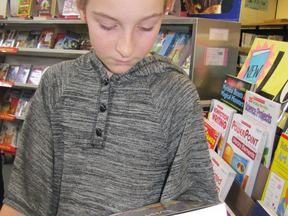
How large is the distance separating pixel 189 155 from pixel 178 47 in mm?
1269

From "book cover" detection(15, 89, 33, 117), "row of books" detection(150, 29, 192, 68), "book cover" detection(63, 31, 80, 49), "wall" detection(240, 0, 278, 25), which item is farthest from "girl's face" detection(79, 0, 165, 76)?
"wall" detection(240, 0, 278, 25)

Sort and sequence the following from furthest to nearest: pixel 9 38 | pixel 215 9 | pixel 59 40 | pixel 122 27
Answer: pixel 9 38, pixel 59 40, pixel 215 9, pixel 122 27

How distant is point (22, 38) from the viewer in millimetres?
2764

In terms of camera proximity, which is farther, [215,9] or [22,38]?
[22,38]

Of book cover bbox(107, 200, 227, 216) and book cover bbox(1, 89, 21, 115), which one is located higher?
book cover bbox(107, 200, 227, 216)

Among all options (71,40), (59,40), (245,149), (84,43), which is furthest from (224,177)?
(59,40)

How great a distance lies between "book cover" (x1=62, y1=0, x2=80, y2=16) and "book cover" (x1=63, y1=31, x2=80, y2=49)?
0.97ft

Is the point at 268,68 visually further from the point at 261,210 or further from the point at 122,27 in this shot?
the point at 122,27

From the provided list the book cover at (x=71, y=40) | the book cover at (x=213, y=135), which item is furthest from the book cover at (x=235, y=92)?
the book cover at (x=71, y=40)

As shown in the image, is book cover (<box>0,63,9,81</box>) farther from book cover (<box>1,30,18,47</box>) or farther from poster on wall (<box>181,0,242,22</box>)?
poster on wall (<box>181,0,242,22</box>)

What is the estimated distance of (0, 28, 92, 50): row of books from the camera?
244 centimetres

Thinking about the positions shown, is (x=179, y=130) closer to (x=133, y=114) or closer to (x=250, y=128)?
(x=133, y=114)

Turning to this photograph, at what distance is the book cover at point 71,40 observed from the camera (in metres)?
2.44

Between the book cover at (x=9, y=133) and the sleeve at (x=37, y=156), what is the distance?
262 centimetres
